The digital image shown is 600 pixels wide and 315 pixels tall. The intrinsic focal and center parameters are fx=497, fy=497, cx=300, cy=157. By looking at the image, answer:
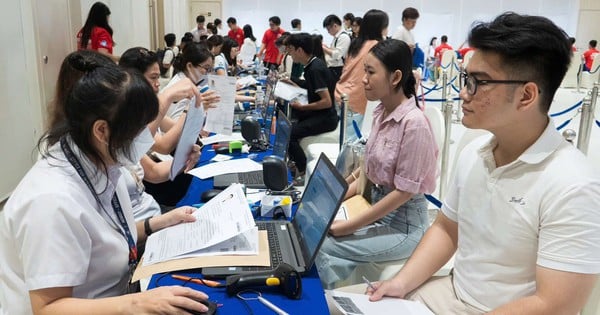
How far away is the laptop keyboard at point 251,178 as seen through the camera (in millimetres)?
2280

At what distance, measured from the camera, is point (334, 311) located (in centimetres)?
145

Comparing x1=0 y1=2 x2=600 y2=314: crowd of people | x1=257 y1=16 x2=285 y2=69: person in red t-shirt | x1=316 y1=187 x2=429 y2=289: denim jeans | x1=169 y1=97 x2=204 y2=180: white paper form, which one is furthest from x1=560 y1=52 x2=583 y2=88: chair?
x1=0 y1=2 x2=600 y2=314: crowd of people

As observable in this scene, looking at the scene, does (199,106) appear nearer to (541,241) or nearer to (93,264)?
(93,264)

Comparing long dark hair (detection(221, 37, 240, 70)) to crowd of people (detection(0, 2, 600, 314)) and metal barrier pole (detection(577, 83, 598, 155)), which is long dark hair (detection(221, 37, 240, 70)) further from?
crowd of people (detection(0, 2, 600, 314))

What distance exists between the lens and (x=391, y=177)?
213 cm

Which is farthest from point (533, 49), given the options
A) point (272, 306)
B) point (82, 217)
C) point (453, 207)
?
point (82, 217)

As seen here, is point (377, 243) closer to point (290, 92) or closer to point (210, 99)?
point (210, 99)

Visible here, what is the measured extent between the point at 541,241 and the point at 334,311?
1.95 ft

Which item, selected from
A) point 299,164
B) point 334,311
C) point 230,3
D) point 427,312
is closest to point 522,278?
point 427,312

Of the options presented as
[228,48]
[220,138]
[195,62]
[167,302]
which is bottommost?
[220,138]

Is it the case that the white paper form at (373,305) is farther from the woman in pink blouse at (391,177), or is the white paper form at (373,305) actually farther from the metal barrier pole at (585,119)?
the metal barrier pole at (585,119)

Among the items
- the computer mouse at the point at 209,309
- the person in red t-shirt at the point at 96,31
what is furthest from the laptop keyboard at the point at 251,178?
the person in red t-shirt at the point at 96,31

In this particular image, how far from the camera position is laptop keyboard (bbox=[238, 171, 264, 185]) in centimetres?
228

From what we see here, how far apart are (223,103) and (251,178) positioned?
38.4 inches
